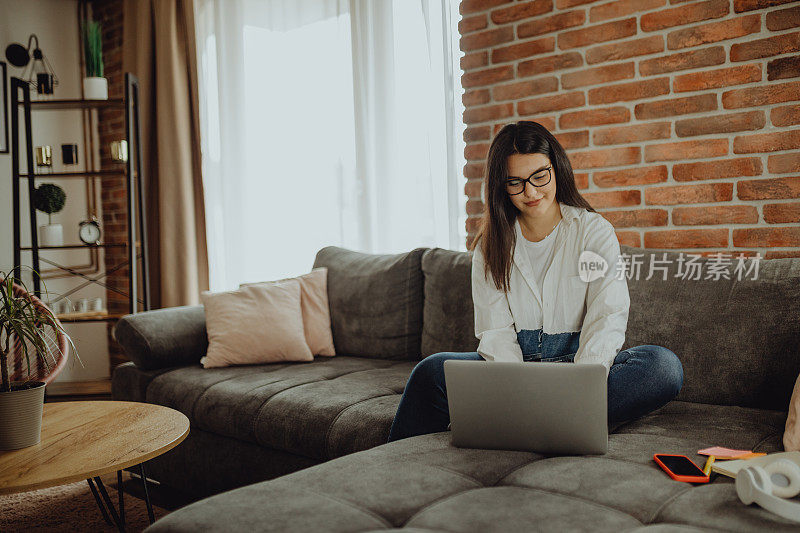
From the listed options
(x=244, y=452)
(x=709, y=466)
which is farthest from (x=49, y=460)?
(x=709, y=466)

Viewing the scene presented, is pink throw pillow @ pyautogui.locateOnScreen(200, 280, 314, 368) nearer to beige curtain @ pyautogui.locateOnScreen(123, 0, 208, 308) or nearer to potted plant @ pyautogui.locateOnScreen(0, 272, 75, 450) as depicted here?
potted plant @ pyautogui.locateOnScreen(0, 272, 75, 450)

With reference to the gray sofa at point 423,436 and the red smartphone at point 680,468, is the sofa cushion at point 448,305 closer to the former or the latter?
the gray sofa at point 423,436

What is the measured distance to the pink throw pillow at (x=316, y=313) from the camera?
280cm

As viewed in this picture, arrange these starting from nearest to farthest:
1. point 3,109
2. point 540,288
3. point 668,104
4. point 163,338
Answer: point 540,288 → point 668,104 → point 163,338 → point 3,109

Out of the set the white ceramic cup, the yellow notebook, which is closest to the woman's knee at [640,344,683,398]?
the yellow notebook

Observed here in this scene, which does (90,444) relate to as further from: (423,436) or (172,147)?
(172,147)

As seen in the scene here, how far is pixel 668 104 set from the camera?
7.93ft

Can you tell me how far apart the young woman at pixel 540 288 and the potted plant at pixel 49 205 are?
288cm

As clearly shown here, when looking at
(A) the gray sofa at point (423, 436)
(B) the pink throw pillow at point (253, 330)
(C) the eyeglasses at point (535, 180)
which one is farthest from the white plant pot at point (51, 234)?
(C) the eyeglasses at point (535, 180)

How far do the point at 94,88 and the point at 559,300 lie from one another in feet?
10.3

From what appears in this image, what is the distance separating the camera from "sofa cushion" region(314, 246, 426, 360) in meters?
2.69

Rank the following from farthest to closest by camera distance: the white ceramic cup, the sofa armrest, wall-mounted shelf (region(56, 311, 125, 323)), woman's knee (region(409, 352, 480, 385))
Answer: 1. the white ceramic cup
2. wall-mounted shelf (region(56, 311, 125, 323))
3. the sofa armrest
4. woman's knee (region(409, 352, 480, 385))

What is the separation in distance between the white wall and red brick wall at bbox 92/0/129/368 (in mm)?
120

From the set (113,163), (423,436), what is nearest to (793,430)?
(423,436)
